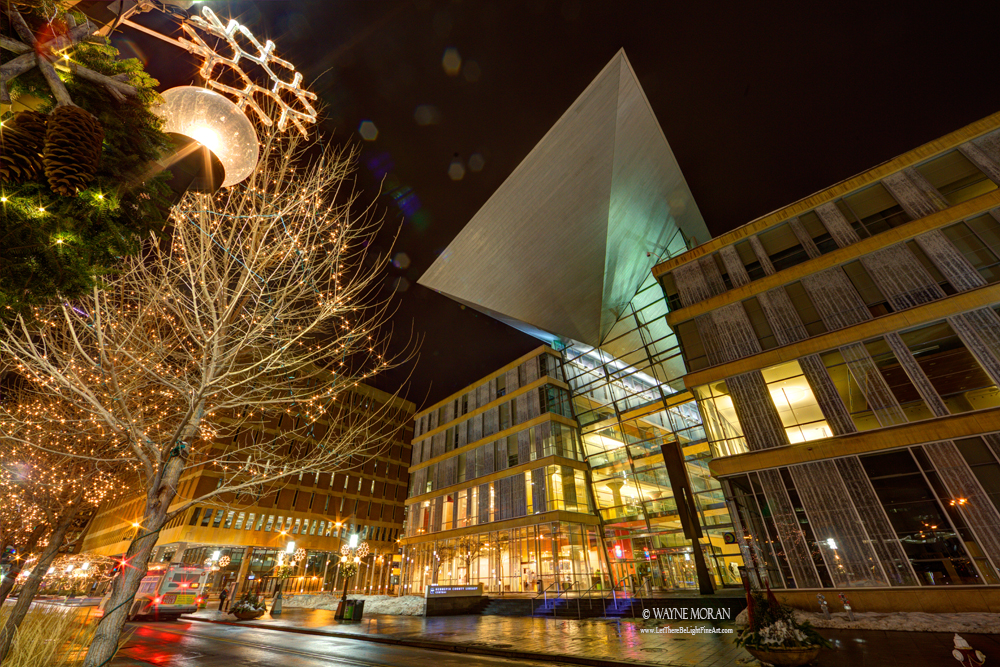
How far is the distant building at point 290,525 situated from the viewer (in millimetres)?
37000

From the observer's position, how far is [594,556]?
24328 millimetres

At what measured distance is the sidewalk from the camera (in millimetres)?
7679

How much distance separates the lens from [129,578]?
4562mm

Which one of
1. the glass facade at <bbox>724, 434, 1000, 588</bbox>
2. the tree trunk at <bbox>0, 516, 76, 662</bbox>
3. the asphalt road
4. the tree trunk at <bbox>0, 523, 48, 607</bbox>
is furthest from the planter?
the tree trunk at <bbox>0, 523, 48, 607</bbox>

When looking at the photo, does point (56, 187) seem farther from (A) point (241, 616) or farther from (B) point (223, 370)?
(A) point (241, 616)

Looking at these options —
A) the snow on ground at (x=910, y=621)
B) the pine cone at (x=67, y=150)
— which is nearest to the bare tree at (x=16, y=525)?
the pine cone at (x=67, y=150)

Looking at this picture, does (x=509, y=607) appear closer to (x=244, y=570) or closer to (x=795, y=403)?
(x=795, y=403)

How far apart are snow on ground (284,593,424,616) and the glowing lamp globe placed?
23674 millimetres

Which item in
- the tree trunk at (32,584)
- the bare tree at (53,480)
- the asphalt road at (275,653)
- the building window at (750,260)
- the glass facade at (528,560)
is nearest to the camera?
the tree trunk at (32,584)

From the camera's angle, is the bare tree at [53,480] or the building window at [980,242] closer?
the bare tree at [53,480]

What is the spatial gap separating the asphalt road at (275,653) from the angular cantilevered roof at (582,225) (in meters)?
22.6

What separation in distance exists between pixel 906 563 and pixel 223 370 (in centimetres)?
1785

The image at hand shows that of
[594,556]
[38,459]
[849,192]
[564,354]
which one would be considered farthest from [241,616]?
[849,192]

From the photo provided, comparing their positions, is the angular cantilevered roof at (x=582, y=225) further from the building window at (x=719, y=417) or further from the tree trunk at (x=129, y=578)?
the tree trunk at (x=129, y=578)
